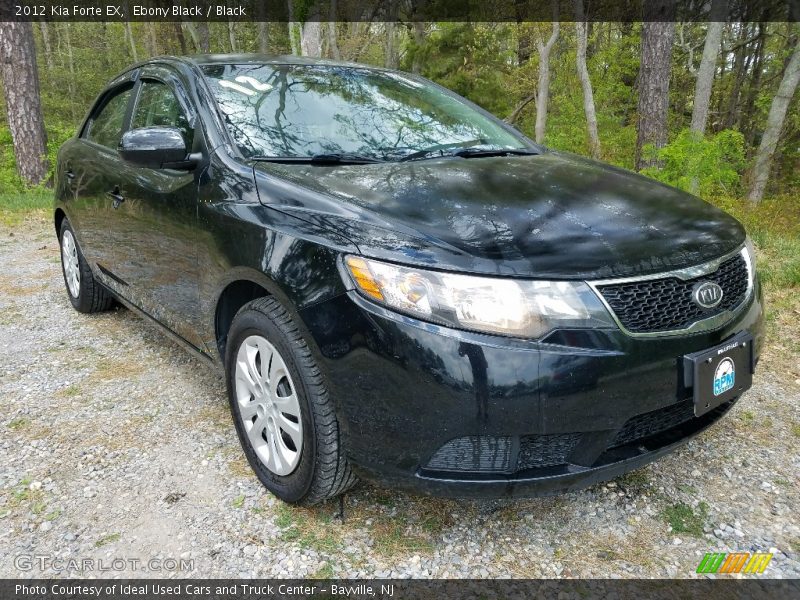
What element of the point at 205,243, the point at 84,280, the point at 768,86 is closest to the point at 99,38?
the point at 768,86

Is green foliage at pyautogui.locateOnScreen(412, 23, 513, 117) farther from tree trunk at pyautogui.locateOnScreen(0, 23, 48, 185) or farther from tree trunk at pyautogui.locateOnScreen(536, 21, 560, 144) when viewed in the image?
tree trunk at pyautogui.locateOnScreen(0, 23, 48, 185)

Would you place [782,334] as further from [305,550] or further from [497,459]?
[305,550]

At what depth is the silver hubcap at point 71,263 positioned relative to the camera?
4.16m

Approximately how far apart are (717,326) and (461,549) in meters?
1.07

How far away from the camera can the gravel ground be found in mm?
1930

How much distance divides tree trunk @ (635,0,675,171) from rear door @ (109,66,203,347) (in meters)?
6.60

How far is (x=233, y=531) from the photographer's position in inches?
81.7

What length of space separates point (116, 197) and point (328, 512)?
6.83 feet

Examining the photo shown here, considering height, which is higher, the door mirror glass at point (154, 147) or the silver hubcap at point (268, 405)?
the door mirror glass at point (154, 147)

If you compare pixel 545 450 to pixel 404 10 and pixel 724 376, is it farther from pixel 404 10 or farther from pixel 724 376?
pixel 404 10

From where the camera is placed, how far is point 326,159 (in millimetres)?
2385

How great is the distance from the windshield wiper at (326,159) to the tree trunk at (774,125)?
13.7 metres

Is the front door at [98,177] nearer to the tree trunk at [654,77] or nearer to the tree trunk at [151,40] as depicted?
the tree trunk at [654,77]

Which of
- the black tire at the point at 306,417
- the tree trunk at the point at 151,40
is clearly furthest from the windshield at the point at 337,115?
the tree trunk at the point at 151,40
